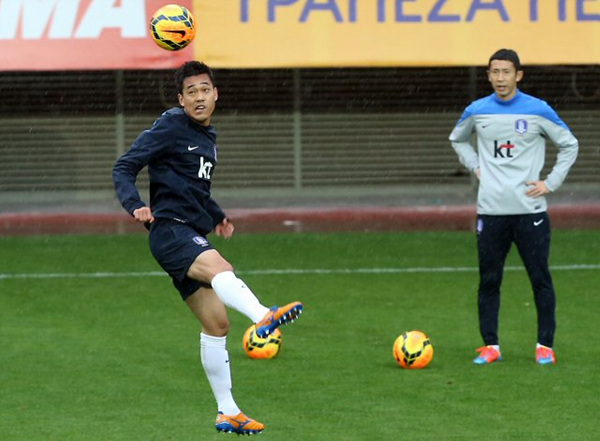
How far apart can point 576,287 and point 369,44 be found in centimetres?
510

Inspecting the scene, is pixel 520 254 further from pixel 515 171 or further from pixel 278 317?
pixel 278 317

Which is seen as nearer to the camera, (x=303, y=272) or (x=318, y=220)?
(x=303, y=272)

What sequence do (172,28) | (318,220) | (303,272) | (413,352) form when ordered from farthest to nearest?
(318,220) → (303,272) → (172,28) → (413,352)

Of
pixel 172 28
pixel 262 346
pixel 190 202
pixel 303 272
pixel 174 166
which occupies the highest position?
pixel 172 28

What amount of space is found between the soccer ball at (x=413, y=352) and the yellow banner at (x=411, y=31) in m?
7.99

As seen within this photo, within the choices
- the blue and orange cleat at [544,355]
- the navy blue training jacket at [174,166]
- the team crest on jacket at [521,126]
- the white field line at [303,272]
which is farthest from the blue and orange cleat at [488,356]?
the white field line at [303,272]

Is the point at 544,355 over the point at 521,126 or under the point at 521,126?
under


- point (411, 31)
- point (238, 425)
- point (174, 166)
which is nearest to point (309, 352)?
point (238, 425)

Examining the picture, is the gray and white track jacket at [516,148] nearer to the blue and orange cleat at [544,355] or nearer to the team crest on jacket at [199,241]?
the blue and orange cleat at [544,355]

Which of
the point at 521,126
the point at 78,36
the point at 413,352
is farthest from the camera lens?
the point at 78,36

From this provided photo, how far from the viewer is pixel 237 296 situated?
7.46 m

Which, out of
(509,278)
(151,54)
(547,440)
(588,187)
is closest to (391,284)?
(509,278)

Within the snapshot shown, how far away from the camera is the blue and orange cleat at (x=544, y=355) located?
10.1m

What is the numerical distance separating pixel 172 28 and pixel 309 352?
274cm
